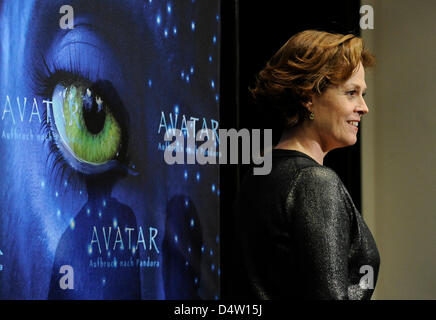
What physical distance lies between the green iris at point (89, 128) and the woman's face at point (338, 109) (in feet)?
2.84

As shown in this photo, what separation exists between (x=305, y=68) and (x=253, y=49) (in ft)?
6.19

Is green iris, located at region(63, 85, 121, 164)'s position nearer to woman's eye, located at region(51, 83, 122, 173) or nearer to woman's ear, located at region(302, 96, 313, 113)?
woman's eye, located at region(51, 83, 122, 173)

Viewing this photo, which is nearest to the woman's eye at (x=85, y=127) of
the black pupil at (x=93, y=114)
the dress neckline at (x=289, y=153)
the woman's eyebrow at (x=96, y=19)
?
the black pupil at (x=93, y=114)

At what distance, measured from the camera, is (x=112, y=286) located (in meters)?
2.32

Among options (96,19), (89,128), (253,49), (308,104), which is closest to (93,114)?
(89,128)

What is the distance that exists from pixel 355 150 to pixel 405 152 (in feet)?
0.99

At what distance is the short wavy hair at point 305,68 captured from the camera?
1.67m

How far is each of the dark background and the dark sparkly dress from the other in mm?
1514

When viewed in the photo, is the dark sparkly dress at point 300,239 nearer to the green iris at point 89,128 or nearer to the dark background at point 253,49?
the green iris at point 89,128

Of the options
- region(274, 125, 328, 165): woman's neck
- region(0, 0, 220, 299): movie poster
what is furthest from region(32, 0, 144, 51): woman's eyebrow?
region(274, 125, 328, 165): woman's neck

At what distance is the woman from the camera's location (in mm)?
1464

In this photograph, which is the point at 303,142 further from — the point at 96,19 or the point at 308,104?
the point at 96,19

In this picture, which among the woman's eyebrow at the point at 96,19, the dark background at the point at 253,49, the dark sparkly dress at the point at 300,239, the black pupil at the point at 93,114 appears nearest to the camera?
the dark sparkly dress at the point at 300,239
